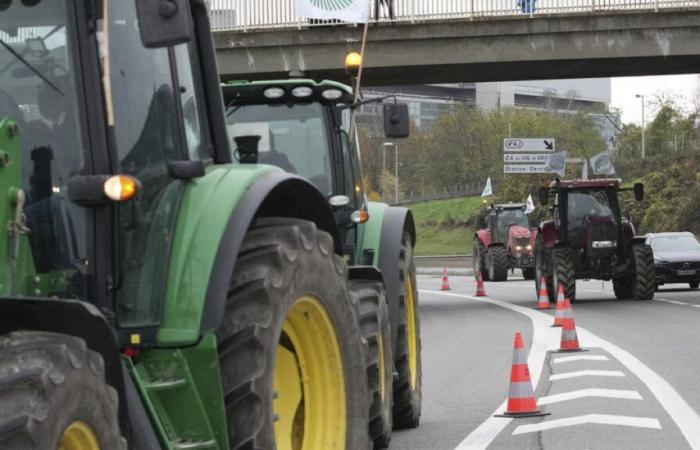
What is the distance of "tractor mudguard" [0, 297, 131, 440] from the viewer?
395 cm

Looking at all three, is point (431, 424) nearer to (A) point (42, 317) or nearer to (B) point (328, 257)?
(B) point (328, 257)

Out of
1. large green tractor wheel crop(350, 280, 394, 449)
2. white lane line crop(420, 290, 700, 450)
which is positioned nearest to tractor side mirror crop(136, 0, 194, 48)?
large green tractor wheel crop(350, 280, 394, 449)

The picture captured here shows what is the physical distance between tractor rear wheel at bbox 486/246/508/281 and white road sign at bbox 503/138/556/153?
5995 millimetres

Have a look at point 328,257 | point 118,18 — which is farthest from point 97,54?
point 328,257

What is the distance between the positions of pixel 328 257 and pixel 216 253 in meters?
0.95

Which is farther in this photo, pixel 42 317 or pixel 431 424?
pixel 431 424

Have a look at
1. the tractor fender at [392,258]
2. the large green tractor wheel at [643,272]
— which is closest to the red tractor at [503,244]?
the large green tractor wheel at [643,272]

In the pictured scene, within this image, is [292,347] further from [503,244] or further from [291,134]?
[503,244]

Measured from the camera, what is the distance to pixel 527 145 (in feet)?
163

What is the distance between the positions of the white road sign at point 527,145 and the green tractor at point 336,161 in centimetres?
3973

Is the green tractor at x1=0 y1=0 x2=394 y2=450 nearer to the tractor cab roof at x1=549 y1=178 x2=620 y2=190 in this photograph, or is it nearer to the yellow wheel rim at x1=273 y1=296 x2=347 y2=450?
the yellow wheel rim at x1=273 y1=296 x2=347 y2=450

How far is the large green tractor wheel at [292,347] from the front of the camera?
4961 mm

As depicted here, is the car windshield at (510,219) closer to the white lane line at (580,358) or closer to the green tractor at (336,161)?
the white lane line at (580,358)

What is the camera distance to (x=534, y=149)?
49.6 meters
